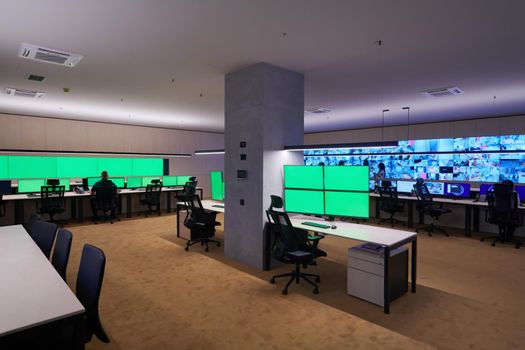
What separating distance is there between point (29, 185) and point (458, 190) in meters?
10.9

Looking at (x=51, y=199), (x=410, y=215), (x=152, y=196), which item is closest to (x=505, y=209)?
(x=410, y=215)

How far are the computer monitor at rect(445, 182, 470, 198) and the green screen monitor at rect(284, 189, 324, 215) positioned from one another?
16.1 ft

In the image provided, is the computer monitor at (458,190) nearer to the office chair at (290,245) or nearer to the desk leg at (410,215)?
the desk leg at (410,215)

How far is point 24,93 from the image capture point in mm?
6238

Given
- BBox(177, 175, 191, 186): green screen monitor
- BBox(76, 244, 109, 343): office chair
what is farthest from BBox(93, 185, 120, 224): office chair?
BBox(76, 244, 109, 343): office chair

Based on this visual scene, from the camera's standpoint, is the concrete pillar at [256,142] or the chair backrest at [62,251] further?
the concrete pillar at [256,142]

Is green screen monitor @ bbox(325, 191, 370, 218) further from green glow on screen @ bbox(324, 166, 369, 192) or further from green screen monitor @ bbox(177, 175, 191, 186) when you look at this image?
green screen monitor @ bbox(177, 175, 191, 186)

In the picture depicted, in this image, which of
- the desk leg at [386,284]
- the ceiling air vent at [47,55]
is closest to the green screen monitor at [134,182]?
the ceiling air vent at [47,55]


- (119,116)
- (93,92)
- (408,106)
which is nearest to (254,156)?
(93,92)

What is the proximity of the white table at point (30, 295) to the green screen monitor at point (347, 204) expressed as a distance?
127 inches

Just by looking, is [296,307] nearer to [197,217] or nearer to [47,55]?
[197,217]

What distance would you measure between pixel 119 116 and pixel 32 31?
5894 millimetres

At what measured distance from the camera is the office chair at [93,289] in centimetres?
206

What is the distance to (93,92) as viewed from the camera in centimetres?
622
